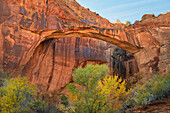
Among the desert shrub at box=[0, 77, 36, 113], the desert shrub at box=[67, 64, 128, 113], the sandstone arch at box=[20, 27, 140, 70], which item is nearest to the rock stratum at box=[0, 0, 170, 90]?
the sandstone arch at box=[20, 27, 140, 70]

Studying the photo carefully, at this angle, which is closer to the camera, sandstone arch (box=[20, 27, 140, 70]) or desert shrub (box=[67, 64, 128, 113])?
desert shrub (box=[67, 64, 128, 113])

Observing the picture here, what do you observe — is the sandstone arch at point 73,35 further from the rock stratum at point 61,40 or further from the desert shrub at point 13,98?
the desert shrub at point 13,98

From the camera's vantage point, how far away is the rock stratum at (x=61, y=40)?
15000 mm

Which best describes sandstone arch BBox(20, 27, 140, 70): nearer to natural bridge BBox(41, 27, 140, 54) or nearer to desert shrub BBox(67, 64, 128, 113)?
natural bridge BBox(41, 27, 140, 54)

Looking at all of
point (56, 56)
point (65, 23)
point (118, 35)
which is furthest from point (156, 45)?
point (56, 56)

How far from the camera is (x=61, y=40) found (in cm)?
2333

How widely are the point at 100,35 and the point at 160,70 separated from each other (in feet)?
25.6

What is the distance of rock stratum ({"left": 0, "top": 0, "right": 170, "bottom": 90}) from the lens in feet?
49.2

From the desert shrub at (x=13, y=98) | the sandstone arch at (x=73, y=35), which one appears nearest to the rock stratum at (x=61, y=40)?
the sandstone arch at (x=73, y=35)

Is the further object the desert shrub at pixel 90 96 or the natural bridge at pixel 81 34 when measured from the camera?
the natural bridge at pixel 81 34

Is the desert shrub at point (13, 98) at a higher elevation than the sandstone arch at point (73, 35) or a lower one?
lower

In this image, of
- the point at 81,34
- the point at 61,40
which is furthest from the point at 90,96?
the point at 61,40

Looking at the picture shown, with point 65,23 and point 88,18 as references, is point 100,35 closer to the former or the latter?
point 88,18

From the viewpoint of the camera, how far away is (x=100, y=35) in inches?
738
